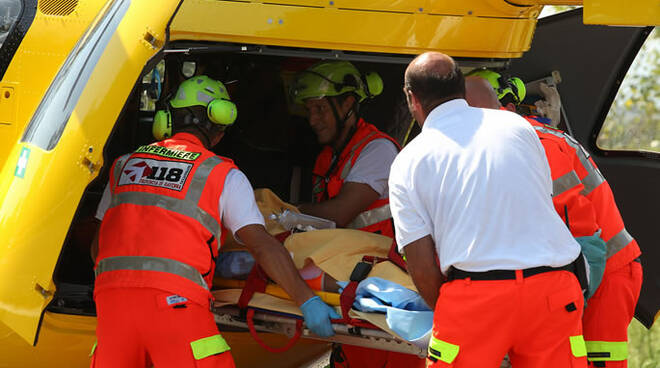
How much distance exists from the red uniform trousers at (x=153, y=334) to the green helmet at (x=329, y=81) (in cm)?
182

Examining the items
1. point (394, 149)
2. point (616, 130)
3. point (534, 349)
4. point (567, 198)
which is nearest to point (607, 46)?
point (616, 130)

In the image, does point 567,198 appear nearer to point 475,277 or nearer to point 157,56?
point 475,277

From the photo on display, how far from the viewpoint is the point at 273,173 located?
566 cm

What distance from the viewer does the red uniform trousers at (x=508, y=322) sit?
2.98m

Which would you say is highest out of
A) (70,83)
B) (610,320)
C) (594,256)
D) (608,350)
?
(70,83)

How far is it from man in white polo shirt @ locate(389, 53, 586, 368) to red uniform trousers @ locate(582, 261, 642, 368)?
0.75m

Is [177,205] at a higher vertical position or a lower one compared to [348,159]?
higher

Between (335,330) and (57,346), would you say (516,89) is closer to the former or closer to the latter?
(335,330)

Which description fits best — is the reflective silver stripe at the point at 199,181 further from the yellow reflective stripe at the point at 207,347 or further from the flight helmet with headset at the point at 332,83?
the flight helmet with headset at the point at 332,83

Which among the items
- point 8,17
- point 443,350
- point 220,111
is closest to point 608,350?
point 443,350

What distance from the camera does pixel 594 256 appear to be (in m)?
3.61

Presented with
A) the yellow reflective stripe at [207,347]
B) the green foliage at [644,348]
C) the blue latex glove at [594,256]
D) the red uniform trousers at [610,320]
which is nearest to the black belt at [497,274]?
the blue latex glove at [594,256]

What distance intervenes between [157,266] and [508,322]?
4.96 feet

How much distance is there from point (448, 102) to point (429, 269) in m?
→ 0.67
